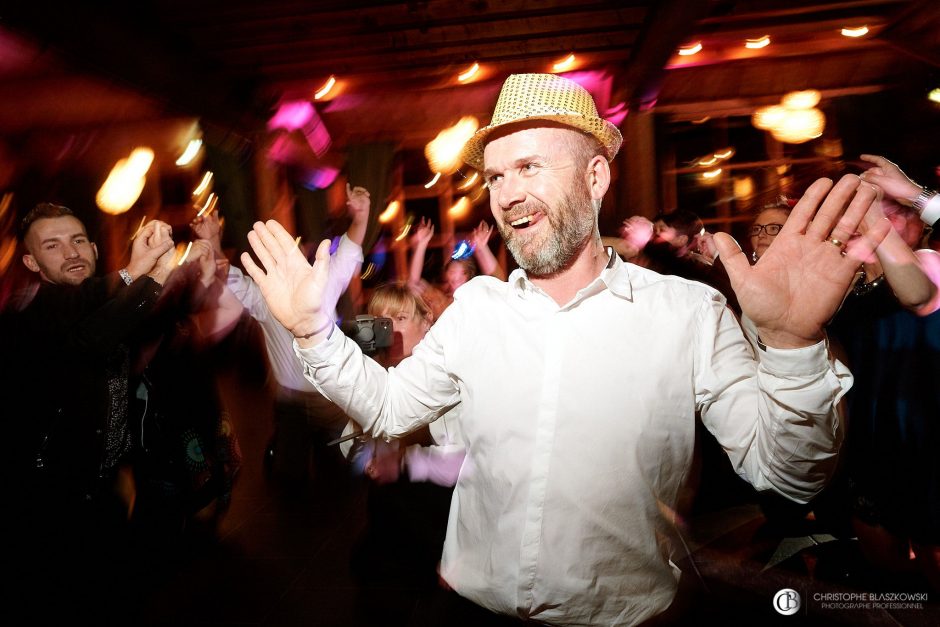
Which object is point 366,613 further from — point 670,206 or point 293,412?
point 670,206

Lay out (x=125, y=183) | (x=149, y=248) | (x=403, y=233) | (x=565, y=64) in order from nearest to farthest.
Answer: (x=149, y=248) → (x=565, y=64) → (x=125, y=183) → (x=403, y=233)

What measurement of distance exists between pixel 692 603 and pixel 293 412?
2772 mm

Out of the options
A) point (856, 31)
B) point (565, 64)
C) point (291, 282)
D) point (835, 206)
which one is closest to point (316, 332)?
point (291, 282)

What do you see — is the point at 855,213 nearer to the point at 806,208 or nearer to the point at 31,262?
the point at 806,208

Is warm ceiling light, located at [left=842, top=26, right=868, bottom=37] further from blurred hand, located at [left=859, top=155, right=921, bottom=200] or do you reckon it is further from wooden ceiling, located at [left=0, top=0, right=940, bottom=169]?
blurred hand, located at [left=859, top=155, right=921, bottom=200]

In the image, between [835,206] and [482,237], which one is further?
[482,237]

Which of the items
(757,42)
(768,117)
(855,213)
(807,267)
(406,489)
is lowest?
(406,489)

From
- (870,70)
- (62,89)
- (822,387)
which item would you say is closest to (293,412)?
(822,387)

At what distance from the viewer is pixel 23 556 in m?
2.14

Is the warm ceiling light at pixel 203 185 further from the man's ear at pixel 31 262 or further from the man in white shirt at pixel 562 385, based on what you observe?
the man in white shirt at pixel 562 385

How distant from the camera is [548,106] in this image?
4.93 ft

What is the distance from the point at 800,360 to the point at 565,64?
19.1 ft

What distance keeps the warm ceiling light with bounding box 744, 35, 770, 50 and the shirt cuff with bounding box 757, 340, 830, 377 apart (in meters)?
6.41

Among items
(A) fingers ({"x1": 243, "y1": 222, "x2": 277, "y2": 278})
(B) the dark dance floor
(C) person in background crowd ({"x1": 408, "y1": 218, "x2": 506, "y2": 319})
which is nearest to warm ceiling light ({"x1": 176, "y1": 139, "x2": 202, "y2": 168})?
(C) person in background crowd ({"x1": 408, "y1": 218, "x2": 506, "y2": 319})
